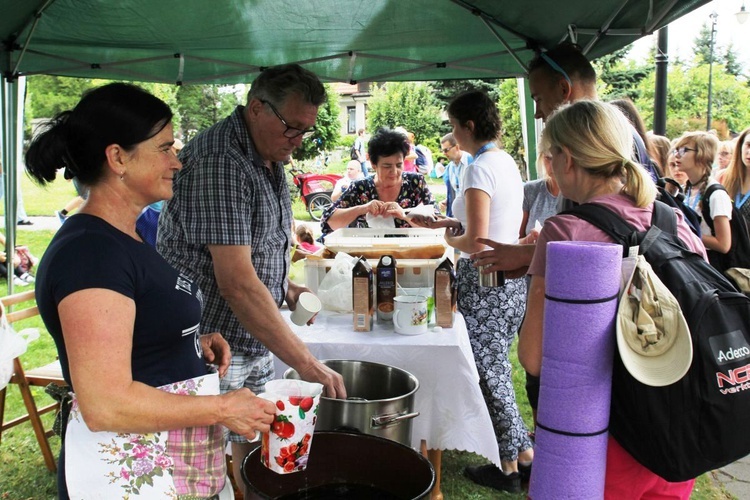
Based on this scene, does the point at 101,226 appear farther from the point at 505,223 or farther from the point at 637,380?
the point at 505,223

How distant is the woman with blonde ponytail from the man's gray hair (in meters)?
0.86

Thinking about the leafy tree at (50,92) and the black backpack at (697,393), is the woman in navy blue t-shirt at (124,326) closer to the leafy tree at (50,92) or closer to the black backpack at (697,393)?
the black backpack at (697,393)

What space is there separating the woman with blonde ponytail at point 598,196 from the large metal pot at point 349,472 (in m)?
0.39

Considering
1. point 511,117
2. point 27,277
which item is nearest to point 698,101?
point 511,117

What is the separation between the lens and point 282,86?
2.01 meters

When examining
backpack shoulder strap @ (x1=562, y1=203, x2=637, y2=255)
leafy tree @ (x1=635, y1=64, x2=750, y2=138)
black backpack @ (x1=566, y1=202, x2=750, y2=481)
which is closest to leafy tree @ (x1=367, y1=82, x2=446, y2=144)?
leafy tree @ (x1=635, y1=64, x2=750, y2=138)

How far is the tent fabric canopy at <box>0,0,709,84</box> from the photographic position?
3.37 m

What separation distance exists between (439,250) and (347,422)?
1519mm

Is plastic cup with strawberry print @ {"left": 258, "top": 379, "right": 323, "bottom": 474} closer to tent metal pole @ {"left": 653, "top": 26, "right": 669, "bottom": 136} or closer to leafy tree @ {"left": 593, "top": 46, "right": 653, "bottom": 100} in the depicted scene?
tent metal pole @ {"left": 653, "top": 26, "right": 669, "bottom": 136}

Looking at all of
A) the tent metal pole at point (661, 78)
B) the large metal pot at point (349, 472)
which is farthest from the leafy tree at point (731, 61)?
the large metal pot at point (349, 472)

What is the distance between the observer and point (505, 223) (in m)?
3.14

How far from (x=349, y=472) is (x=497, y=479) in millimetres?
1875

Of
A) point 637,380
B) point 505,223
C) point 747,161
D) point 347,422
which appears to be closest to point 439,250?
point 505,223

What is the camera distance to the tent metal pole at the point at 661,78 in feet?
19.5
